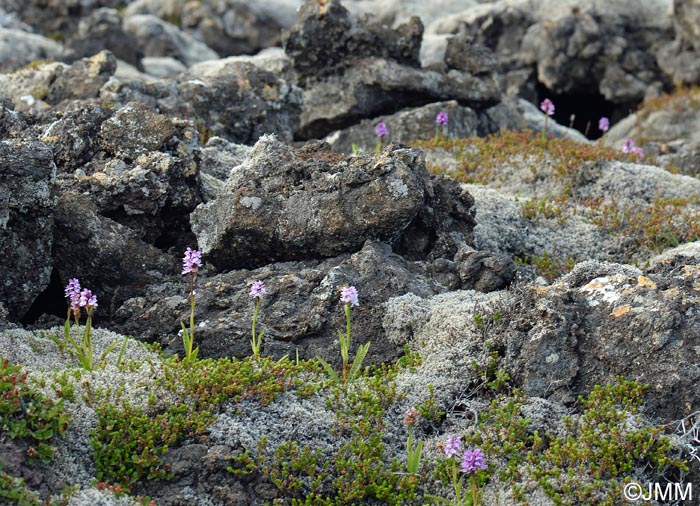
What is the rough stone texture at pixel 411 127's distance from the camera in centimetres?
1739

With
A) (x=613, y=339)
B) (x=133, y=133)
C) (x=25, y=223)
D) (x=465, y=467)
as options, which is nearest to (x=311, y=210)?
(x=133, y=133)

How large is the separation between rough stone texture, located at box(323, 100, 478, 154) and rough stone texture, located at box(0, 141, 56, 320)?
8.82m

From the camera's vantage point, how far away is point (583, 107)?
32031 millimetres

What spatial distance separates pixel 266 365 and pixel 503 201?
5.78 metres

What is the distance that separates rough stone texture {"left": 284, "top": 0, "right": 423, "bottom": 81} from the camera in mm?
18328

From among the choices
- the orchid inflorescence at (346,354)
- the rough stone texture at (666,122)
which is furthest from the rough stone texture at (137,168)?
the rough stone texture at (666,122)

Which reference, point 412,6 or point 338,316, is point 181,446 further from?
point 412,6

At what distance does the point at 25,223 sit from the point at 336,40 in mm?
10665

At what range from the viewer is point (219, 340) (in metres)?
8.73

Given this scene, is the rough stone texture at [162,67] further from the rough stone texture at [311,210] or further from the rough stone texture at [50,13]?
the rough stone texture at [311,210]

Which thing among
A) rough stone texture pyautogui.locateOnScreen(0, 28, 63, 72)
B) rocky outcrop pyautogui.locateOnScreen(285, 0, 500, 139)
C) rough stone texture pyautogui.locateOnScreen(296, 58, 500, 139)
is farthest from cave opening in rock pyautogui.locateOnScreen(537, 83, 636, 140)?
rough stone texture pyautogui.locateOnScreen(0, 28, 63, 72)

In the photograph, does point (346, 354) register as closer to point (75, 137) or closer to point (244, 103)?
point (75, 137)

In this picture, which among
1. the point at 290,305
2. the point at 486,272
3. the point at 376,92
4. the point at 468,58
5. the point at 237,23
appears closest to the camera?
the point at 290,305

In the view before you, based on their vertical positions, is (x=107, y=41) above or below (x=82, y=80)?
above
